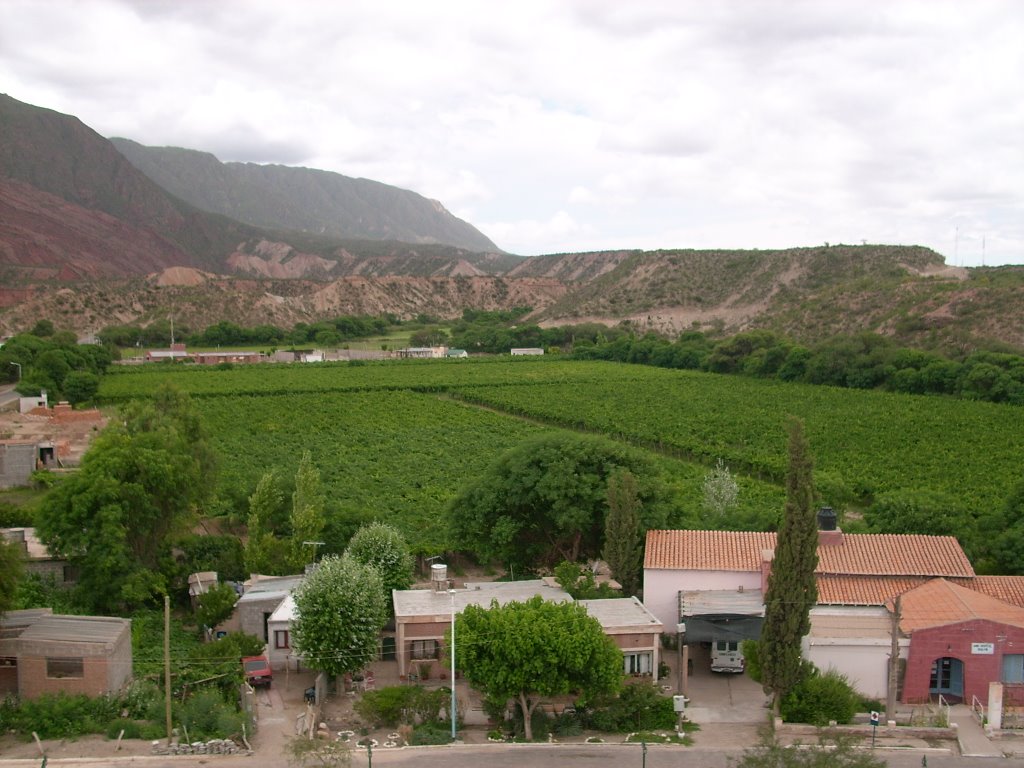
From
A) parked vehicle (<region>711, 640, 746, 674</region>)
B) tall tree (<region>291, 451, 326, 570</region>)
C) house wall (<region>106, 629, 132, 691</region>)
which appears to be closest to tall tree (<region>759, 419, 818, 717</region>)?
parked vehicle (<region>711, 640, 746, 674</region>)

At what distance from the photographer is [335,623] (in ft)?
61.6

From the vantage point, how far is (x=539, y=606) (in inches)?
695

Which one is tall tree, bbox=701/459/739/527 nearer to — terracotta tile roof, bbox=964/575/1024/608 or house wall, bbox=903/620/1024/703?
terracotta tile roof, bbox=964/575/1024/608

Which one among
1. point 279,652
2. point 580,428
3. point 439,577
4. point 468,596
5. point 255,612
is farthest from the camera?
point 580,428

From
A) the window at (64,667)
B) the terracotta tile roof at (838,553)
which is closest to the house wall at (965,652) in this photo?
the terracotta tile roof at (838,553)

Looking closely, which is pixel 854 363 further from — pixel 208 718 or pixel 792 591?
pixel 208 718

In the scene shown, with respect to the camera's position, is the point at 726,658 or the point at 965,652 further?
the point at 726,658

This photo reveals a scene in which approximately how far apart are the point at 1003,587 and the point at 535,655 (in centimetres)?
1112

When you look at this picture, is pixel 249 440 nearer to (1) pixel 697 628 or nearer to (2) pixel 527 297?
(1) pixel 697 628

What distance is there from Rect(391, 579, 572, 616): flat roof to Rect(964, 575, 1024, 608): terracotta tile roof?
8.92m

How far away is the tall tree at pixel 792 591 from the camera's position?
17.1 meters

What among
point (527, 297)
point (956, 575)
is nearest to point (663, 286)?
point (527, 297)

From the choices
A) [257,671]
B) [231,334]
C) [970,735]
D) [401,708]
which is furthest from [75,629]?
[231,334]

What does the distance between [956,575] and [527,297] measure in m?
163
